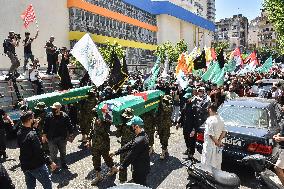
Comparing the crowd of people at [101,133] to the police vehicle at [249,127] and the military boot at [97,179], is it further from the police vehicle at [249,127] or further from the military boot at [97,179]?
the police vehicle at [249,127]

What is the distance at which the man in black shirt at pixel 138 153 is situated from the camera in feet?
20.3

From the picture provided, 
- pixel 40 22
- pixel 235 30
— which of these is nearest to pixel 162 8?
pixel 40 22

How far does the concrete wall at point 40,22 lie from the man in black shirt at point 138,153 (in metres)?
22.6

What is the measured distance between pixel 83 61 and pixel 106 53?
19882 millimetres

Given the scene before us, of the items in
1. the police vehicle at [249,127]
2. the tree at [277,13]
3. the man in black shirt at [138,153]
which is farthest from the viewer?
the tree at [277,13]

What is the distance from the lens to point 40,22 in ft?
101

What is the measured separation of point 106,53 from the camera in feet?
99.7

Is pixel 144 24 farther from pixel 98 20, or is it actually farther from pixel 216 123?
pixel 216 123

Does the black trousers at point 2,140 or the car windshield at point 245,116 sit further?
the black trousers at point 2,140

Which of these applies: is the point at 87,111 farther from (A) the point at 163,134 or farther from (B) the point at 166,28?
(B) the point at 166,28

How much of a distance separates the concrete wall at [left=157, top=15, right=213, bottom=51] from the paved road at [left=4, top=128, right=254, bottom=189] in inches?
2110

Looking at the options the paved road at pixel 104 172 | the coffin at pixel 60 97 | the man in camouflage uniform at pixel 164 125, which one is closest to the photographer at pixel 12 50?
the coffin at pixel 60 97

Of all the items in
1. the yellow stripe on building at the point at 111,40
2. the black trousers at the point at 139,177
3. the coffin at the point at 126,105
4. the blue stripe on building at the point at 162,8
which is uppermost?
the blue stripe on building at the point at 162,8

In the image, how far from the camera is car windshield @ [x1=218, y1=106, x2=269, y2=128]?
8.86 m
